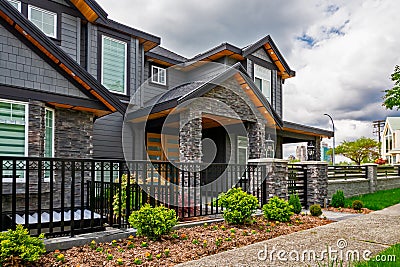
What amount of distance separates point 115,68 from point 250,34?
7314mm

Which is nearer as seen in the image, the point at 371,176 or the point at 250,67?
the point at 371,176

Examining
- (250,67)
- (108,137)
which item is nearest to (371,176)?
(250,67)

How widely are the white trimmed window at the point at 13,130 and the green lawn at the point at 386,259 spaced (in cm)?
693

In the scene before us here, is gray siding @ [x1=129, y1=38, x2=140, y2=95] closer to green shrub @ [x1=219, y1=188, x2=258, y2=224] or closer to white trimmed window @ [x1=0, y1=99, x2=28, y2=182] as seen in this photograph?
white trimmed window @ [x1=0, y1=99, x2=28, y2=182]

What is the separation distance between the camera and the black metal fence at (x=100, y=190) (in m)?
5.40

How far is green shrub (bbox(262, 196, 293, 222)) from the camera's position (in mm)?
7645

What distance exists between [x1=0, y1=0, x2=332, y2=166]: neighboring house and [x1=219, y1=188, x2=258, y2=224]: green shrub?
301 cm

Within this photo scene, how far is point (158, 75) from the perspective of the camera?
559 inches

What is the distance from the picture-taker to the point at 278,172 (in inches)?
364

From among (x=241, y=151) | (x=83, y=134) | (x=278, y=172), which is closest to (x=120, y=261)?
(x=83, y=134)

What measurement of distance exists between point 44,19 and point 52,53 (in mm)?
3643

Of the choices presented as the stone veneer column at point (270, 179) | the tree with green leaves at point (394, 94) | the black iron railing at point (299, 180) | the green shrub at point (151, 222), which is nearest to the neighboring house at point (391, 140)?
the tree with green leaves at point (394, 94)

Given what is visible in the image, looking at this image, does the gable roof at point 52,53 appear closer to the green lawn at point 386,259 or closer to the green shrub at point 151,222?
the green shrub at point 151,222

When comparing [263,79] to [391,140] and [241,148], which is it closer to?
[241,148]
